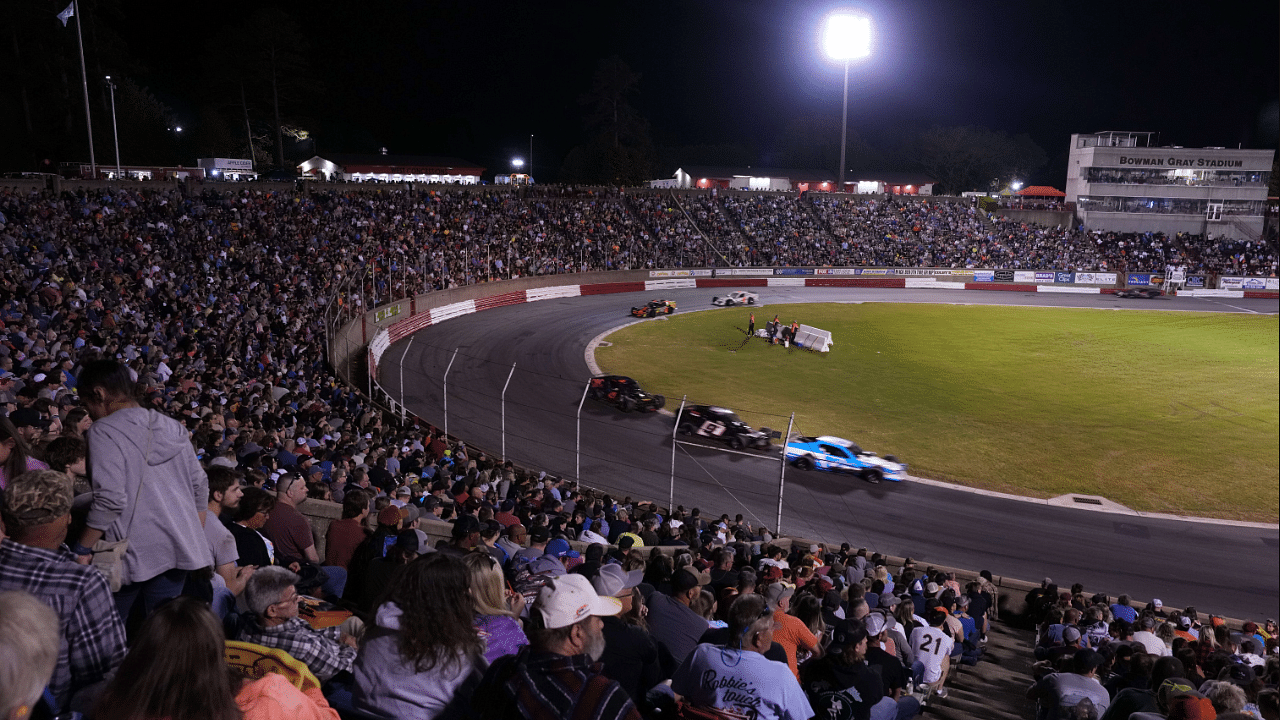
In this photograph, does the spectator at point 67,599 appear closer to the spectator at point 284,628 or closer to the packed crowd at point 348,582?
the packed crowd at point 348,582

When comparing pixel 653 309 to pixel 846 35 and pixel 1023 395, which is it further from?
pixel 846 35

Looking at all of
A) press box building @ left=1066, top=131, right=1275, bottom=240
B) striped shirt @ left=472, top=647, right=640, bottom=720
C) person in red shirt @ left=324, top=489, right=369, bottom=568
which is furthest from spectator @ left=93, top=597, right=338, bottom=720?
press box building @ left=1066, top=131, right=1275, bottom=240

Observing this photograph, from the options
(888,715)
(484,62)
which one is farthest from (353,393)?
(484,62)

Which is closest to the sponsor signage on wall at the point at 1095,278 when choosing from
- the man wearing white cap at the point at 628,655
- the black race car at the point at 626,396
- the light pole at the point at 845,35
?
the light pole at the point at 845,35

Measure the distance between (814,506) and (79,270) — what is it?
22411 mm

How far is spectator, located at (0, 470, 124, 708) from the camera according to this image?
353 cm

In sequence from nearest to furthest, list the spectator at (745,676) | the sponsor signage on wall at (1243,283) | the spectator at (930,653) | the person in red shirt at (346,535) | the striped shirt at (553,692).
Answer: the striped shirt at (553,692) → the spectator at (745,676) → the person in red shirt at (346,535) → the spectator at (930,653) → the sponsor signage on wall at (1243,283)

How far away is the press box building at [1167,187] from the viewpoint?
7650 centimetres

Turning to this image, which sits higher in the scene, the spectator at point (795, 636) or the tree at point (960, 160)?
the tree at point (960, 160)

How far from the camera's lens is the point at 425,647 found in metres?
3.75

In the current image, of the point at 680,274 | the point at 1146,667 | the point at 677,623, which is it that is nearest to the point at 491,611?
the point at 677,623

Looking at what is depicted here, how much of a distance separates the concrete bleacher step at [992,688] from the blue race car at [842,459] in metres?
9.67

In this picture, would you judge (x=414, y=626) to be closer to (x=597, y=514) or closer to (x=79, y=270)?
(x=597, y=514)

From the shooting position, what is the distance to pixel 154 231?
32.1m
